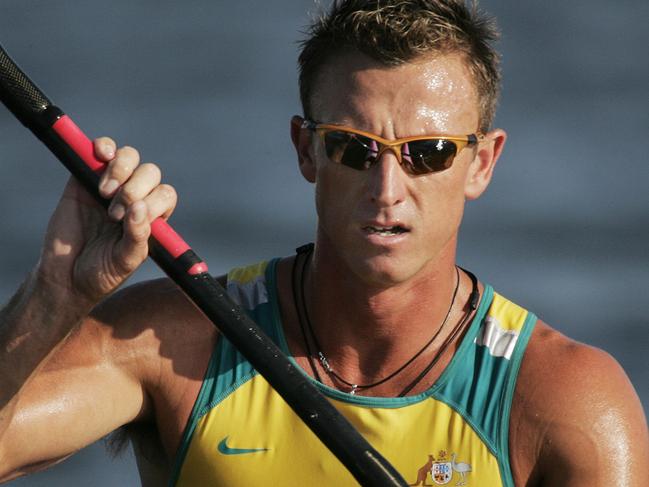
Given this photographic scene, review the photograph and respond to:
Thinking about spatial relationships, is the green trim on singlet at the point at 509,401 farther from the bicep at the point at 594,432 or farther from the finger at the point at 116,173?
the finger at the point at 116,173

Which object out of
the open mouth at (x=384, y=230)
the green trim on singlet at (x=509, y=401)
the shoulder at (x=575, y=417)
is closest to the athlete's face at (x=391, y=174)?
the open mouth at (x=384, y=230)

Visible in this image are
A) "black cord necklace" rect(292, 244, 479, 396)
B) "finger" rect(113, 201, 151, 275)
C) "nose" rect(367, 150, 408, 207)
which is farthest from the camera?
"black cord necklace" rect(292, 244, 479, 396)

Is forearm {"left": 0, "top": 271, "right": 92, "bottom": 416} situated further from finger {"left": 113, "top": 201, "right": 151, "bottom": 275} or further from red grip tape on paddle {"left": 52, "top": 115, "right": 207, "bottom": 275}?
red grip tape on paddle {"left": 52, "top": 115, "right": 207, "bottom": 275}

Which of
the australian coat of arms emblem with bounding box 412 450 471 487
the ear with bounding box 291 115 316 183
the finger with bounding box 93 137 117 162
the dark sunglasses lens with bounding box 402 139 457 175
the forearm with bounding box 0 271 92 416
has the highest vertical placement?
the finger with bounding box 93 137 117 162

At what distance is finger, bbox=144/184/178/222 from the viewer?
409cm

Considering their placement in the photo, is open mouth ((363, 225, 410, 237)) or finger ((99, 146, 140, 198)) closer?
finger ((99, 146, 140, 198))

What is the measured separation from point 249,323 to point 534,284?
636 cm

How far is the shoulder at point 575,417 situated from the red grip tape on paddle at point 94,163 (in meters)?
1.09

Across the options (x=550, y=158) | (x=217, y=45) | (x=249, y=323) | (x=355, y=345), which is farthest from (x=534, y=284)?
(x=249, y=323)

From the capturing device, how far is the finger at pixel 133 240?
13.3ft

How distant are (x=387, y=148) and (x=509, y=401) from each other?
815 millimetres

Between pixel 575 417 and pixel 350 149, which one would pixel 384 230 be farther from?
pixel 575 417

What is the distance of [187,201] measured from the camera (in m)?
11.3

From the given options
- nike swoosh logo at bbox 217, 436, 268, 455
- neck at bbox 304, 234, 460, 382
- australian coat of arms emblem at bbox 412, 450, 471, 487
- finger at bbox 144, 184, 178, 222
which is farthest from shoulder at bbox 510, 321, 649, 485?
finger at bbox 144, 184, 178, 222
